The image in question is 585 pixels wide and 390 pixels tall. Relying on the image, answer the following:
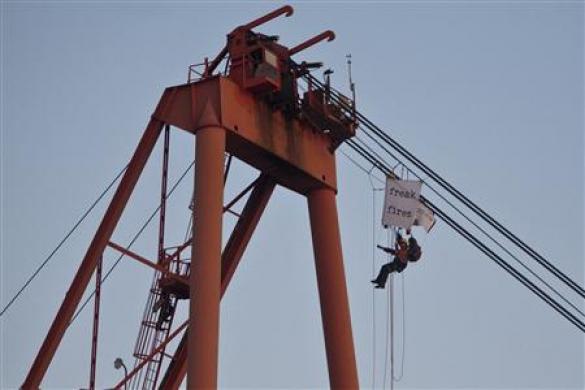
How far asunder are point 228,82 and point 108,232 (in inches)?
149

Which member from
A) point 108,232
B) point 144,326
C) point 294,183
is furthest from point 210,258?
point 144,326

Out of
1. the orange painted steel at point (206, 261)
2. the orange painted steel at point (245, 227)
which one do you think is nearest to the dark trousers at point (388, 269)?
the orange painted steel at point (245, 227)

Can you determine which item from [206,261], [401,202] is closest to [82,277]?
[206,261]

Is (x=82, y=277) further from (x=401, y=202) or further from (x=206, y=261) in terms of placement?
(x=401, y=202)

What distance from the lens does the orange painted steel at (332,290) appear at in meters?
21.0

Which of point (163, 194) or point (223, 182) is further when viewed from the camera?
point (163, 194)

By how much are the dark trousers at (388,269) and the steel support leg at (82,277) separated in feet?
18.8

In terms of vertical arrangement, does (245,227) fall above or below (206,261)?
above

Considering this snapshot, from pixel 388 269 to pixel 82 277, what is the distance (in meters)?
6.59

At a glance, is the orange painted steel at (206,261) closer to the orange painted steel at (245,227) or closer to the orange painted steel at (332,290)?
the orange painted steel at (245,227)

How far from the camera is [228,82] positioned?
64.8 feet

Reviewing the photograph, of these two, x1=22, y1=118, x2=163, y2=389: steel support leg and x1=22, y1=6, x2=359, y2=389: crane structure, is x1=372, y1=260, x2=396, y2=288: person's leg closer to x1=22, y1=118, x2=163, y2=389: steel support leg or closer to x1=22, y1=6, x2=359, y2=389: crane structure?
x1=22, y1=6, x2=359, y2=389: crane structure

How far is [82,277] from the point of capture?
64.3 ft

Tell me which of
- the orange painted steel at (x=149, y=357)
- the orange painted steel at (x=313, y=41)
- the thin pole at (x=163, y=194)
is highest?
the orange painted steel at (x=313, y=41)
